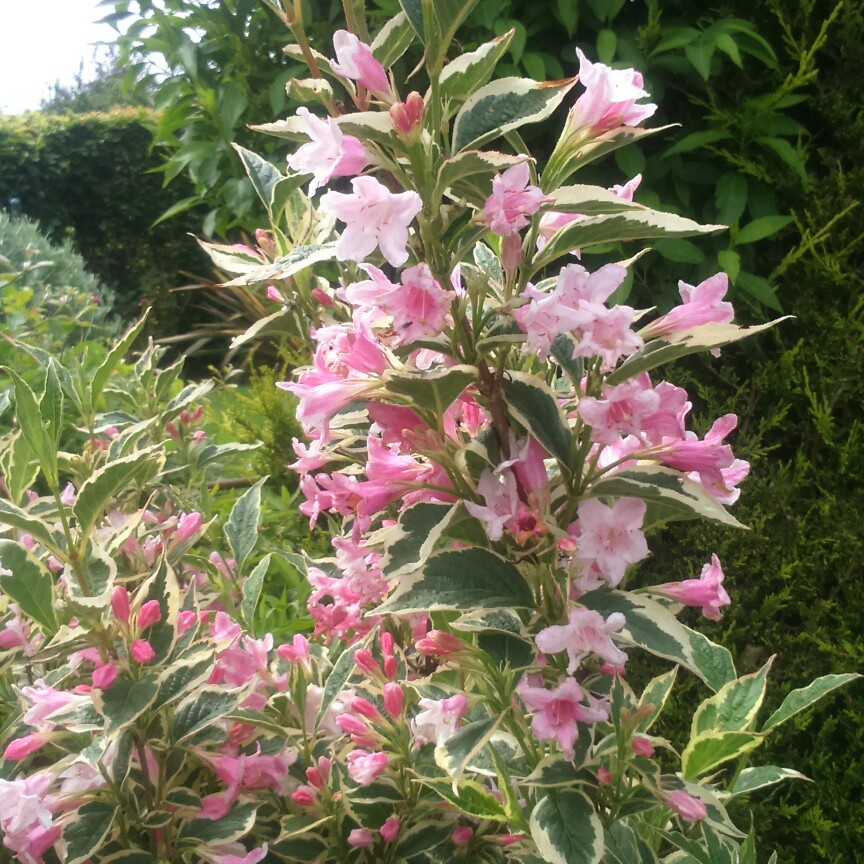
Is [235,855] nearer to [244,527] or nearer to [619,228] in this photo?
[244,527]

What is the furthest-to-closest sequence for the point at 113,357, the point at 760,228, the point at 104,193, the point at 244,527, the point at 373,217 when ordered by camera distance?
the point at 104,193, the point at 760,228, the point at 244,527, the point at 113,357, the point at 373,217

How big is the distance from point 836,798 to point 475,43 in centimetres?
192

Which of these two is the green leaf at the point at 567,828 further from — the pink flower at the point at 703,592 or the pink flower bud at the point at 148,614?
the pink flower bud at the point at 148,614

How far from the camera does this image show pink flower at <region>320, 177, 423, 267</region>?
1.83 ft

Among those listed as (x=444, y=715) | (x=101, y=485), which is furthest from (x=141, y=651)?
(x=444, y=715)

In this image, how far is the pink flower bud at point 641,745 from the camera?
684mm

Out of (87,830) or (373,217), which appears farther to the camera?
(87,830)

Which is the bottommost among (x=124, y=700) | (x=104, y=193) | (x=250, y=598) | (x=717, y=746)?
(x=717, y=746)

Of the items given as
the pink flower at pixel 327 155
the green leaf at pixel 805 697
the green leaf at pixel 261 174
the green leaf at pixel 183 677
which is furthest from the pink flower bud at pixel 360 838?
the green leaf at pixel 261 174

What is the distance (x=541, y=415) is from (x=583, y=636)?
179mm

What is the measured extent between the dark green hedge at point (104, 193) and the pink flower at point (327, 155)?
7.81 meters

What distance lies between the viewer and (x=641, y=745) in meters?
0.69

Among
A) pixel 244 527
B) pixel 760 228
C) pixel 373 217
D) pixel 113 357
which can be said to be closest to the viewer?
pixel 373 217

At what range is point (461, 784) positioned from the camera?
0.73m
